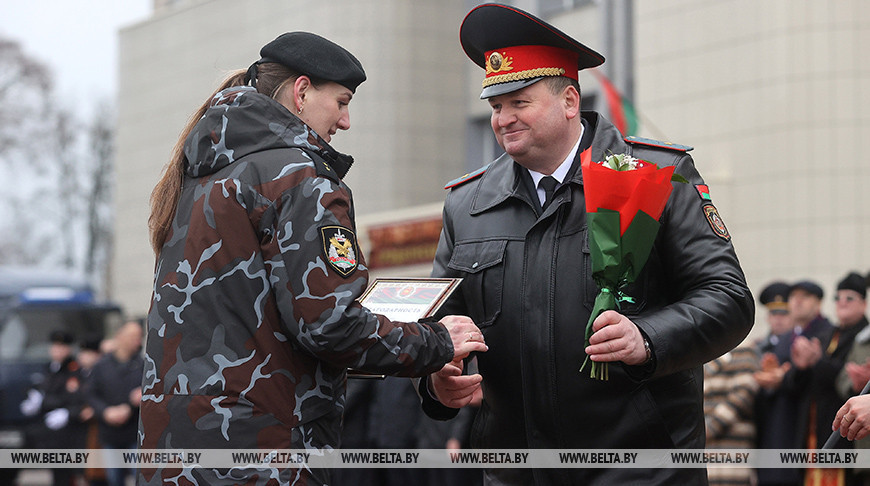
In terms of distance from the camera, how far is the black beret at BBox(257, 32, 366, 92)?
371 centimetres

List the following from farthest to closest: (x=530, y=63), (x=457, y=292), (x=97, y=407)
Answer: (x=97, y=407)
(x=457, y=292)
(x=530, y=63)

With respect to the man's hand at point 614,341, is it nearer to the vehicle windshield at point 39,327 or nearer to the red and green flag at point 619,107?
the red and green flag at point 619,107

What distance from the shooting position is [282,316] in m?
3.40

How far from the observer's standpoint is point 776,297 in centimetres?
985

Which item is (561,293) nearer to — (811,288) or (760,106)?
(811,288)

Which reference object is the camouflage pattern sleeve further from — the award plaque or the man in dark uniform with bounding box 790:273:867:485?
the man in dark uniform with bounding box 790:273:867:485

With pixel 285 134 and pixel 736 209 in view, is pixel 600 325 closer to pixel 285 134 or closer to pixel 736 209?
pixel 285 134

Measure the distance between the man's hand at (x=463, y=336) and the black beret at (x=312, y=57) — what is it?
867mm

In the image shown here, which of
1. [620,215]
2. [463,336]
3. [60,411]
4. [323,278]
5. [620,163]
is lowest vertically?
[60,411]

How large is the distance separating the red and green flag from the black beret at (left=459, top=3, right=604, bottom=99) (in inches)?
276

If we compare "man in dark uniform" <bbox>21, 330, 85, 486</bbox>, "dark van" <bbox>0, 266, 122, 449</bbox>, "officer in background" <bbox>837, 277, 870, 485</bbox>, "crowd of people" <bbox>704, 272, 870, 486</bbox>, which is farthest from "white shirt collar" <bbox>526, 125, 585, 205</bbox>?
"dark van" <bbox>0, 266, 122, 449</bbox>

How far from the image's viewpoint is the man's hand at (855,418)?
12.1 feet

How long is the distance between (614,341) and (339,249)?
874mm

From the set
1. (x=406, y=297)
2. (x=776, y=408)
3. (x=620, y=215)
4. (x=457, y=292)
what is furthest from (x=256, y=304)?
(x=776, y=408)
